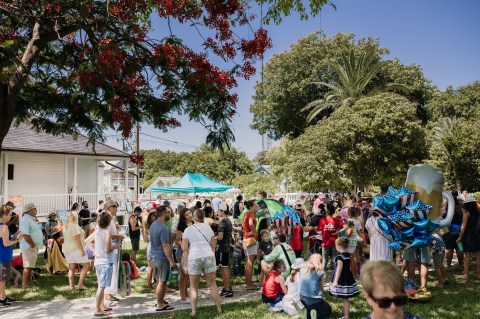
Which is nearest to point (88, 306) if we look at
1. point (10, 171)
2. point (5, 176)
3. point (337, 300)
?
point (337, 300)

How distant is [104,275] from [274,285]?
9.59 ft

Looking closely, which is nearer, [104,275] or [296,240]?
[104,275]

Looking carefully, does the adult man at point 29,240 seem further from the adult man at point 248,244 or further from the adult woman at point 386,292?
the adult woman at point 386,292

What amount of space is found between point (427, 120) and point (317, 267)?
3511 cm

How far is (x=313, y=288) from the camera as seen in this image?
6.28m

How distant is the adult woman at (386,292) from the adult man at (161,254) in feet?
16.8

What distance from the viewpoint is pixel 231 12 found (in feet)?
25.7

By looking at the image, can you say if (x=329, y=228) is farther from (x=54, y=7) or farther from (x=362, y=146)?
(x=362, y=146)

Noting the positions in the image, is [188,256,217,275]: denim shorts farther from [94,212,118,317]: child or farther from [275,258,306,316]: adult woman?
[94,212,118,317]: child

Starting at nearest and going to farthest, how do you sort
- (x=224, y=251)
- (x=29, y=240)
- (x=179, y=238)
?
(x=179, y=238)
(x=224, y=251)
(x=29, y=240)

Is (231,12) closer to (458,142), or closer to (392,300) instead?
(392,300)

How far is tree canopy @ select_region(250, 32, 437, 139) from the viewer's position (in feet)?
116

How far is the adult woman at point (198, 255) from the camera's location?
6.87 m

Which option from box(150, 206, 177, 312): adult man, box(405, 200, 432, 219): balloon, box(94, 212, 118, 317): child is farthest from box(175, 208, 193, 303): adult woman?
box(405, 200, 432, 219): balloon
